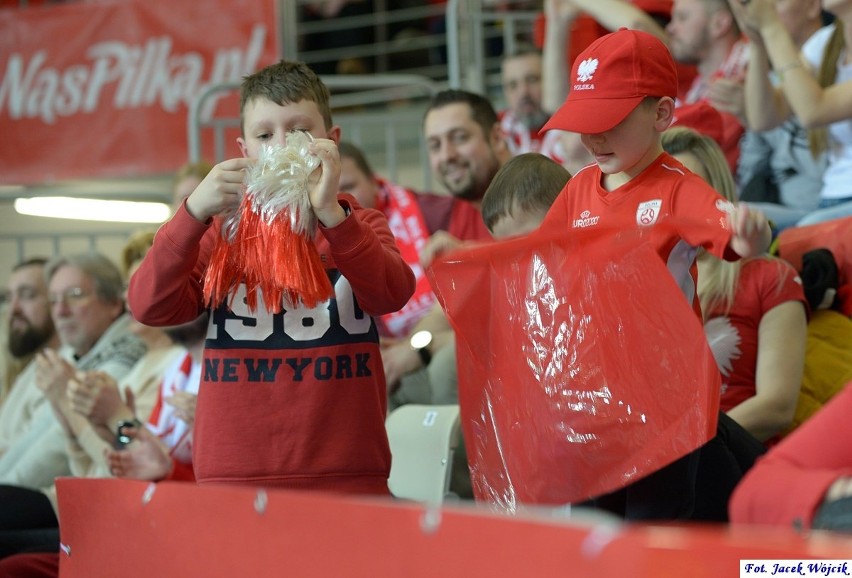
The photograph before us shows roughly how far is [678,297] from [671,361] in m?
0.11

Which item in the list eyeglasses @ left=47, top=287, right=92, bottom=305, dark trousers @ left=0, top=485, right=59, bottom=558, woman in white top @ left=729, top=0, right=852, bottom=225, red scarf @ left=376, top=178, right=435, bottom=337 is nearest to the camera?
dark trousers @ left=0, top=485, right=59, bottom=558

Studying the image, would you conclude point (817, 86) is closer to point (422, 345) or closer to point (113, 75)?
point (422, 345)

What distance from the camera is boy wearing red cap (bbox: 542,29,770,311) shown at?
1834 millimetres

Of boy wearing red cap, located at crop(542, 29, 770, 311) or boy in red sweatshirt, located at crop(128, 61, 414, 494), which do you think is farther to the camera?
boy in red sweatshirt, located at crop(128, 61, 414, 494)

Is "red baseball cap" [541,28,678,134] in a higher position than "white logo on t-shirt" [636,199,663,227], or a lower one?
higher

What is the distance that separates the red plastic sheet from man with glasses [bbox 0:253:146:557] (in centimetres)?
164

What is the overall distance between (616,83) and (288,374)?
0.78m

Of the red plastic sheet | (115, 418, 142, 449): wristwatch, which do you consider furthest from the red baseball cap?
(115, 418, 142, 449): wristwatch

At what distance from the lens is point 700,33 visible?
3660mm

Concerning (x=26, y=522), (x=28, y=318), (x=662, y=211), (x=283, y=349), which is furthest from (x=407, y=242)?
(x=662, y=211)

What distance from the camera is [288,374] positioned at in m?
2.00

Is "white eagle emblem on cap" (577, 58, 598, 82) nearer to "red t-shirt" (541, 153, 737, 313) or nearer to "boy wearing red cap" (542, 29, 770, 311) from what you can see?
"boy wearing red cap" (542, 29, 770, 311)

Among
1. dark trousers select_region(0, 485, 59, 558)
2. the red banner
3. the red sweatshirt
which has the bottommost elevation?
dark trousers select_region(0, 485, 59, 558)

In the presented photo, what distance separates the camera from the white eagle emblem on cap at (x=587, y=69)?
6.34 feet
